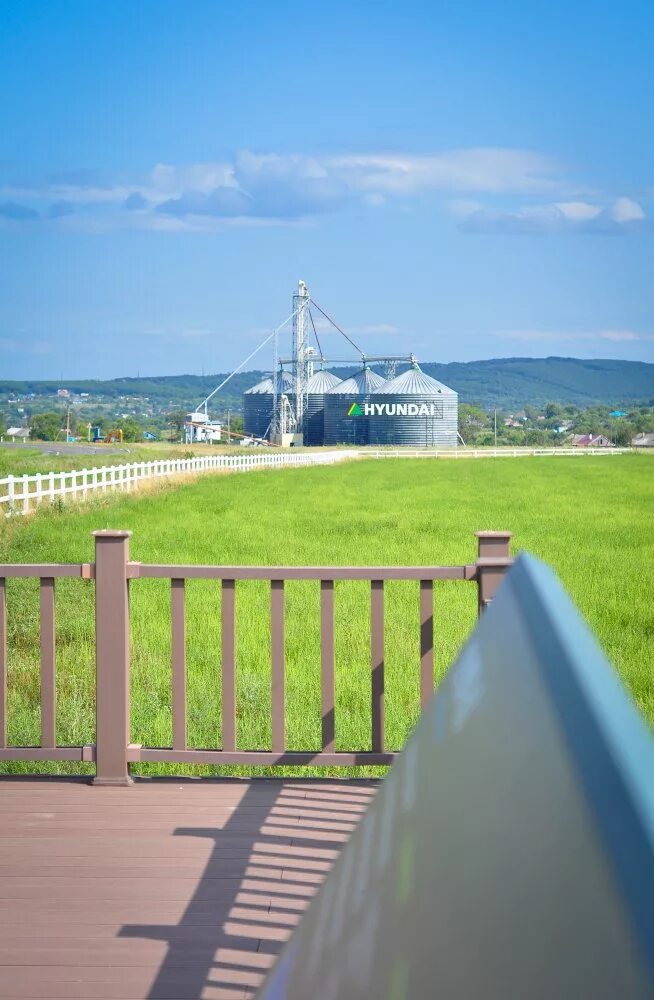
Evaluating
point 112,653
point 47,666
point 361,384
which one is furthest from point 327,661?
point 361,384

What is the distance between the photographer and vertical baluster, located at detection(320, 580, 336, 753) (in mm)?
4777

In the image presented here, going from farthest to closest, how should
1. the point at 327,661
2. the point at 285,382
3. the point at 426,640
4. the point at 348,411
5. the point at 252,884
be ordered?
the point at 285,382, the point at 348,411, the point at 426,640, the point at 327,661, the point at 252,884

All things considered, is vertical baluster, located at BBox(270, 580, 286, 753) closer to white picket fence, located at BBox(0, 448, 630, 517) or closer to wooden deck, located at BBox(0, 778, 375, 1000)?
wooden deck, located at BBox(0, 778, 375, 1000)

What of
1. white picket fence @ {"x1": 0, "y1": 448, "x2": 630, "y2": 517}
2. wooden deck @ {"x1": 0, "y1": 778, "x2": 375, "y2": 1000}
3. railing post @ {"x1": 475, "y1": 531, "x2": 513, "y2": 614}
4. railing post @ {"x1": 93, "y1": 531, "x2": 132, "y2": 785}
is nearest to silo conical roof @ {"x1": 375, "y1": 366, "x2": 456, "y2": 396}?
white picket fence @ {"x1": 0, "y1": 448, "x2": 630, "y2": 517}

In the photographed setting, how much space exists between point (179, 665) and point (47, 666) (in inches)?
22.2

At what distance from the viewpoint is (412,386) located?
4599 inches

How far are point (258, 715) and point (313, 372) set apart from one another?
12447cm

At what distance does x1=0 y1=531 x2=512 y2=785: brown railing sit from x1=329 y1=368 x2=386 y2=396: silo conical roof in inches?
4425

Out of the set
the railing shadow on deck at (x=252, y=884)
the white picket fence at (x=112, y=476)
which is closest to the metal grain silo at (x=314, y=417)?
the white picket fence at (x=112, y=476)

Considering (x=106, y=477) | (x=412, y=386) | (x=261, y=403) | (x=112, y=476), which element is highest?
(x=412, y=386)

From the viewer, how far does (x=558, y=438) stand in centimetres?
17388

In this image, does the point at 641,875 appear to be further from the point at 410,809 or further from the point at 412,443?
the point at 412,443

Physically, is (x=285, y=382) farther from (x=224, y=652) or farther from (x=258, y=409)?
(x=224, y=652)

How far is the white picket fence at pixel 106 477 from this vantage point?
22483 millimetres
